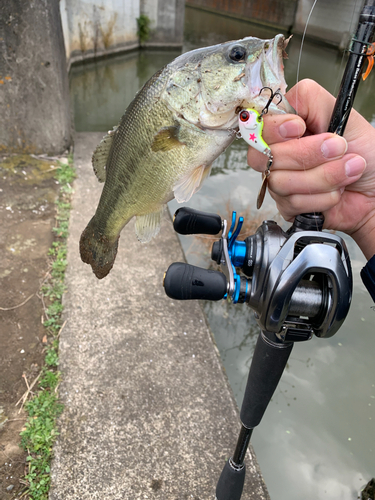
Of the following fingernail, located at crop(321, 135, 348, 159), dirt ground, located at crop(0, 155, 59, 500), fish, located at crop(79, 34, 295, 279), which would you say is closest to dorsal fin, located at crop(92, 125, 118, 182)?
fish, located at crop(79, 34, 295, 279)

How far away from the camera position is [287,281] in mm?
964

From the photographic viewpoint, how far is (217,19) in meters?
22.6

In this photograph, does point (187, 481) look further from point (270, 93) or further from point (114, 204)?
point (270, 93)

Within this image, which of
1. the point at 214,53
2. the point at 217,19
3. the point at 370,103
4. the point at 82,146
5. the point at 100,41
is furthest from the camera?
the point at 217,19

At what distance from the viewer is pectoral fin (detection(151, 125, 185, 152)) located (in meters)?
1.18

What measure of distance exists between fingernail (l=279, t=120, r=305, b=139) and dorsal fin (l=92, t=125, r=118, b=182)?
636mm

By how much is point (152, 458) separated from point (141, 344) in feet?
2.54

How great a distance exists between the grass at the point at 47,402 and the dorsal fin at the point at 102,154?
144 centimetres

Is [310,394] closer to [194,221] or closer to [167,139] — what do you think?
[194,221]

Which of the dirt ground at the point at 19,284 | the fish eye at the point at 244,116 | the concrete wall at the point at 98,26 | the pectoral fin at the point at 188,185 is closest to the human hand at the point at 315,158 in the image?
the fish eye at the point at 244,116

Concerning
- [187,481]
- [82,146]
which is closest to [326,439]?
[187,481]

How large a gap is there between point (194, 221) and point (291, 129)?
0.47 meters

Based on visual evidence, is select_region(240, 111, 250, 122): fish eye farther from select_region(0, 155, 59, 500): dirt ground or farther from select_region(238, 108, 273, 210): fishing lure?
select_region(0, 155, 59, 500): dirt ground

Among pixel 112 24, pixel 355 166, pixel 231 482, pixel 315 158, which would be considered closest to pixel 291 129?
pixel 315 158
